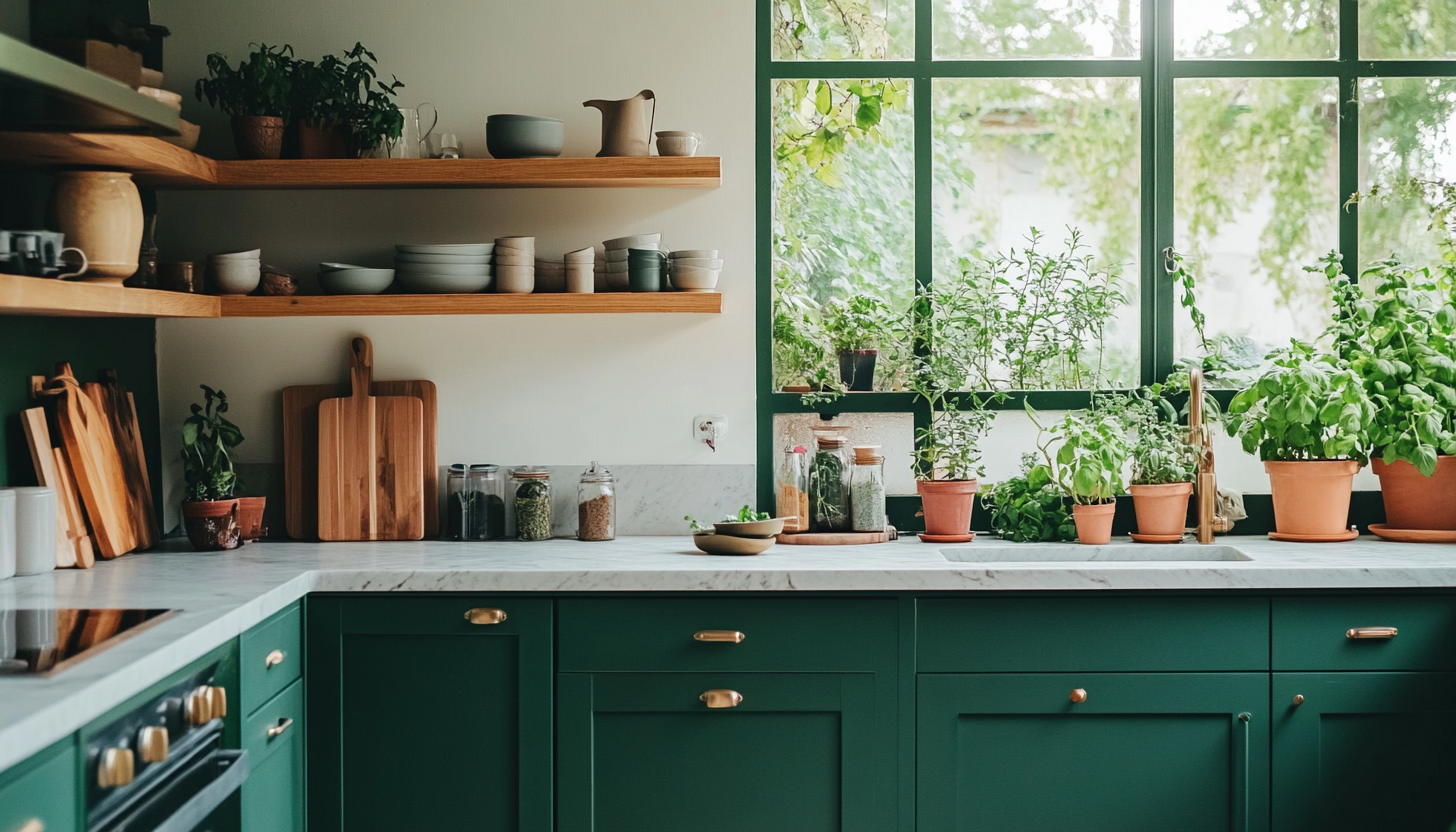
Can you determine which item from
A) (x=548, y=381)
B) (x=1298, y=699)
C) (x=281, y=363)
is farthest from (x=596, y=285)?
(x=1298, y=699)

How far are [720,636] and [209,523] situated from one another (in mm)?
1337

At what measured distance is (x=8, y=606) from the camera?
6.99ft

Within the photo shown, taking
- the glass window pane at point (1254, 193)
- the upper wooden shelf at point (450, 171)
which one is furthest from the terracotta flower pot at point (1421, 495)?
the upper wooden shelf at point (450, 171)

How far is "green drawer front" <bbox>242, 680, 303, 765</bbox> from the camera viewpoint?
7.16 ft

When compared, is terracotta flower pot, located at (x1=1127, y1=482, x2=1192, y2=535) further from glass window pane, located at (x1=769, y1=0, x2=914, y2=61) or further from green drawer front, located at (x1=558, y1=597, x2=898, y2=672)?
glass window pane, located at (x1=769, y1=0, x2=914, y2=61)

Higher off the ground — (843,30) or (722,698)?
(843,30)

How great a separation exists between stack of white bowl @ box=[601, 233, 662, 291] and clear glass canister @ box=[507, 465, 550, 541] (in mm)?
555

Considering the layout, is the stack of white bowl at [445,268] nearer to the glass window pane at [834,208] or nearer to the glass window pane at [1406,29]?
the glass window pane at [834,208]

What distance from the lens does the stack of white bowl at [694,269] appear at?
291 centimetres

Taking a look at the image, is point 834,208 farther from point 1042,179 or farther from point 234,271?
point 234,271

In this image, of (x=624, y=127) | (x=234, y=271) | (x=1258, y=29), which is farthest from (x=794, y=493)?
(x=1258, y=29)

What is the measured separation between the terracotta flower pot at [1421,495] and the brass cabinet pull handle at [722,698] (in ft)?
6.09

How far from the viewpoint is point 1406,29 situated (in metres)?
3.25

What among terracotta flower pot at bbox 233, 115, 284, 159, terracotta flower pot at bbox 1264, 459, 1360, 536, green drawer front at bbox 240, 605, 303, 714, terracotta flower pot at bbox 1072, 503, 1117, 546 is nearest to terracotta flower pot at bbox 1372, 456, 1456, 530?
terracotta flower pot at bbox 1264, 459, 1360, 536
